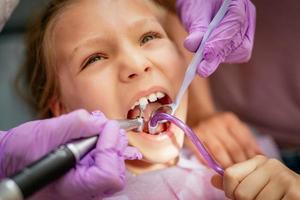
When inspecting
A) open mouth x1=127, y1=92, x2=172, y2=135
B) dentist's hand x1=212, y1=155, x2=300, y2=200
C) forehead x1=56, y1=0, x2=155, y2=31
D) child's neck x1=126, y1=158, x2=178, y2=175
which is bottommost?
child's neck x1=126, y1=158, x2=178, y2=175

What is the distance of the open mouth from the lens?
106 cm

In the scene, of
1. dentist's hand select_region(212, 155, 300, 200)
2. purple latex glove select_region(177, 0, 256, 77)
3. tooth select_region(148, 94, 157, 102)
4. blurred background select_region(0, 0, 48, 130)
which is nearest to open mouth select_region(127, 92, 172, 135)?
tooth select_region(148, 94, 157, 102)

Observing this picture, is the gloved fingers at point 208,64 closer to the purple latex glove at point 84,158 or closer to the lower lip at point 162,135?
the lower lip at point 162,135

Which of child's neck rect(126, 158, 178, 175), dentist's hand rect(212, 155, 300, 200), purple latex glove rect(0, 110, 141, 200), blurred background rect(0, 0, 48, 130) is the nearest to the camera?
purple latex glove rect(0, 110, 141, 200)

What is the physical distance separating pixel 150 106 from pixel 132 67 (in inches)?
4.2

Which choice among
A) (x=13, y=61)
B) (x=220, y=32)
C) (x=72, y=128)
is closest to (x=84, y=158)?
(x=72, y=128)

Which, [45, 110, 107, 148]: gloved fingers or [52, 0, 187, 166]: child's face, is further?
[52, 0, 187, 166]: child's face

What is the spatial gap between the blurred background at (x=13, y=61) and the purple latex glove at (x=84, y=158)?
409mm

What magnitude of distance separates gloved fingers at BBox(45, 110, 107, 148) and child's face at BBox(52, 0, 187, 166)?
10.0 inches

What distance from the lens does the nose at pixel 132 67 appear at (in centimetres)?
104

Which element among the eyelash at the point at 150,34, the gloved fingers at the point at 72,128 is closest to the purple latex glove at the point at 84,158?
the gloved fingers at the point at 72,128

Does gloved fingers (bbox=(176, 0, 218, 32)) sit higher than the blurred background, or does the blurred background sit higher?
gloved fingers (bbox=(176, 0, 218, 32))

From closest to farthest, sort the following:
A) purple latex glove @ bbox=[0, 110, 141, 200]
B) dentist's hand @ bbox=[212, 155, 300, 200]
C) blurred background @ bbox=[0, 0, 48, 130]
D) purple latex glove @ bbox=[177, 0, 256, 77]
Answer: purple latex glove @ bbox=[0, 110, 141, 200]
dentist's hand @ bbox=[212, 155, 300, 200]
purple latex glove @ bbox=[177, 0, 256, 77]
blurred background @ bbox=[0, 0, 48, 130]

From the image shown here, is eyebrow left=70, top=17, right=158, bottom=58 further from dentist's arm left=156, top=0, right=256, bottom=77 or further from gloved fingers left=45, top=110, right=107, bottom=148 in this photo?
gloved fingers left=45, top=110, right=107, bottom=148
